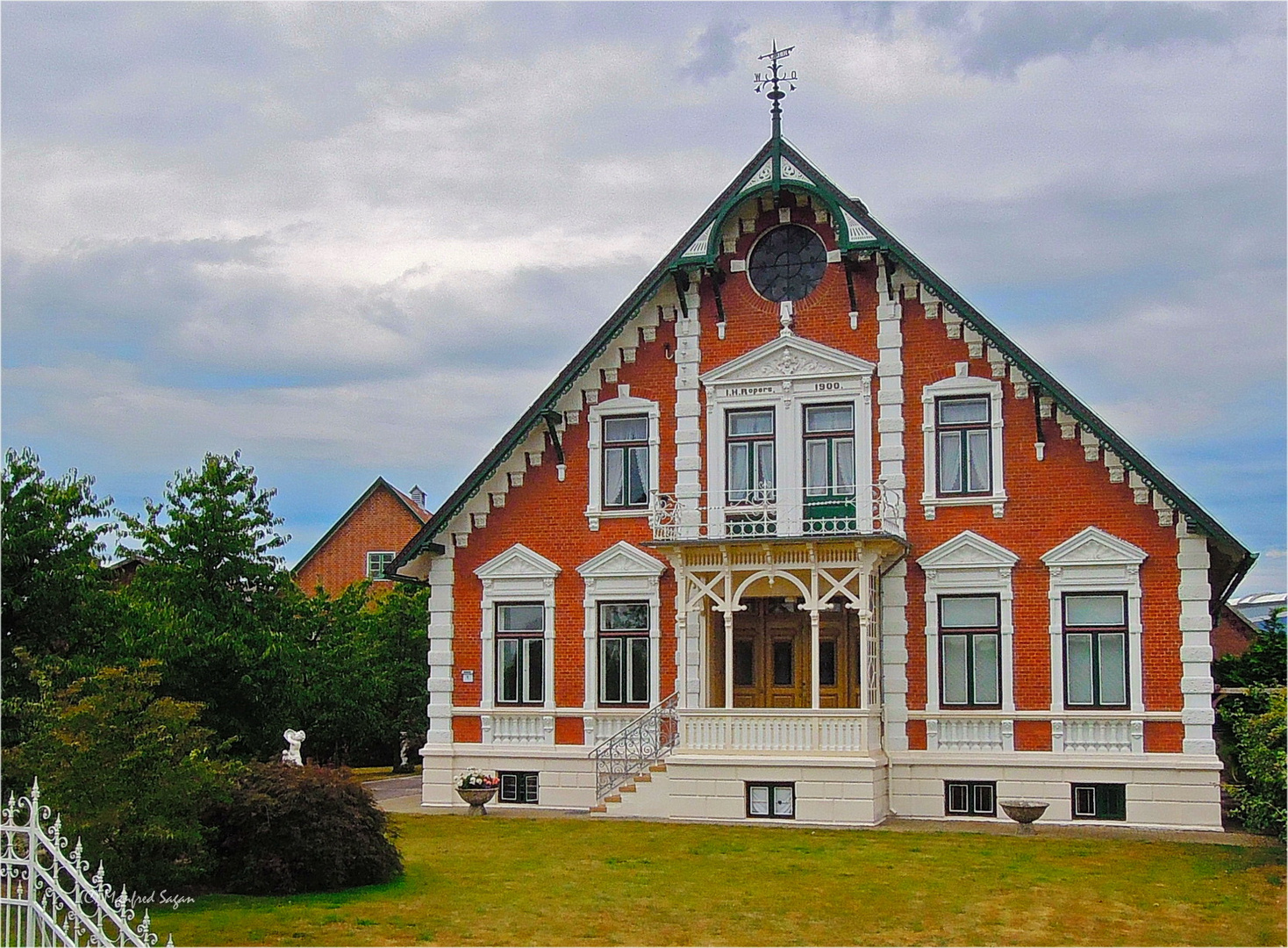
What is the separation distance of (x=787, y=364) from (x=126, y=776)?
13.5 m

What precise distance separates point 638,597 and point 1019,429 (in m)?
6.86

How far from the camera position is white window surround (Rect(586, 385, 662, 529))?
2503 centimetres

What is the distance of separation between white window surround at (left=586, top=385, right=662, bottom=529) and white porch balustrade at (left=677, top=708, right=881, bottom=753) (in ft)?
12.9

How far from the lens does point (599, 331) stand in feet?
82.1

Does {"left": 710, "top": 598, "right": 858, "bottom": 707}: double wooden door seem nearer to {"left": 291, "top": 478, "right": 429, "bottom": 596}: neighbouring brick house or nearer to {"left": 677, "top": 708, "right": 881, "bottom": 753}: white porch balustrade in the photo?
{"left": 677, "top": 708, "right": 881, "bottom": 753}: white porch balustrade

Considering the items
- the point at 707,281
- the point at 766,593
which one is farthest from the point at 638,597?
the point at 707,281

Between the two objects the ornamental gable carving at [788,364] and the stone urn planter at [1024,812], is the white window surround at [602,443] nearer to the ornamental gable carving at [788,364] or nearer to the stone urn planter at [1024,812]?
the ornamental gable carving at [788,364]

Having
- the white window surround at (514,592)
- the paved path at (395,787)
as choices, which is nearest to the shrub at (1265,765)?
the white window surround at (514,592)

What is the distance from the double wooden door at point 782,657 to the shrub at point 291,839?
9939mm

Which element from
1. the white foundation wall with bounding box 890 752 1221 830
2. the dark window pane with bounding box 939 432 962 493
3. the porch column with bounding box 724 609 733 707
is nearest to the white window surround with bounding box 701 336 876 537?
the dark window pane with bounding box 939 432 962 493

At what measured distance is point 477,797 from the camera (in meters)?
24.2

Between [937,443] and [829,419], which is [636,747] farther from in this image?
[937,443]

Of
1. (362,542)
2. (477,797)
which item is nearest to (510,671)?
(477,797)

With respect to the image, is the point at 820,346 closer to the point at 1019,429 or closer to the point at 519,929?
the point at 1019,429
